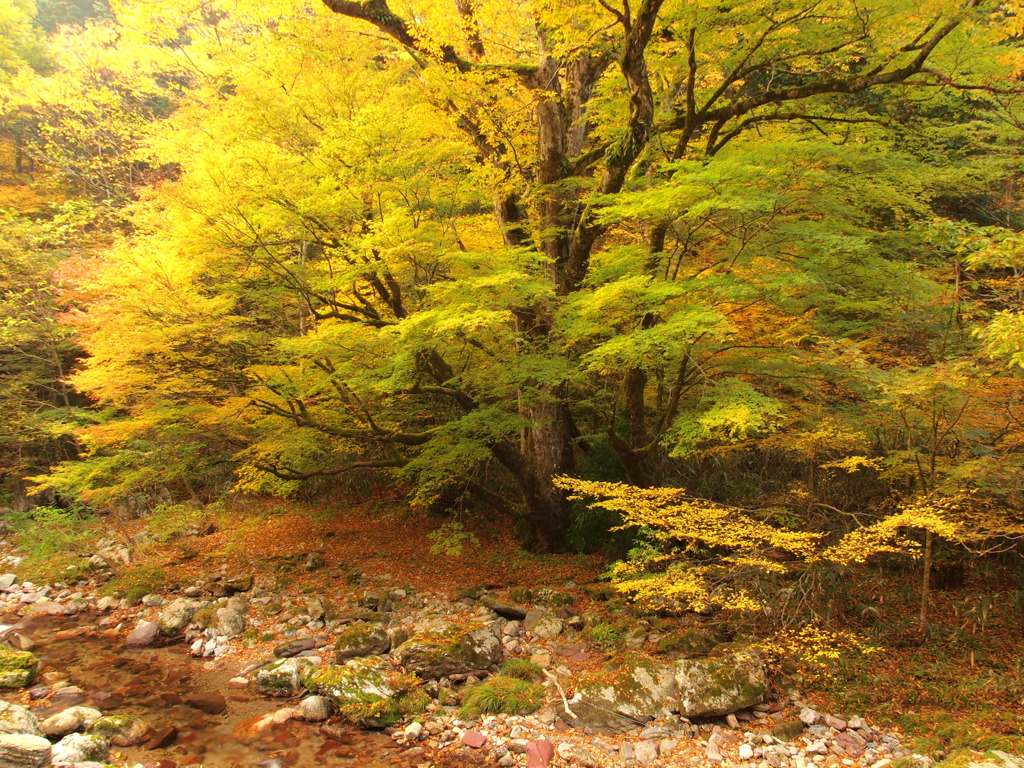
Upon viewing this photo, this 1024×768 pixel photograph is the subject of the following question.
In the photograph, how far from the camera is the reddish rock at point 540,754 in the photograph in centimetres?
451

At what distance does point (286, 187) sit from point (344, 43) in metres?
3.52

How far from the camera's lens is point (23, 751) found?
430 cm

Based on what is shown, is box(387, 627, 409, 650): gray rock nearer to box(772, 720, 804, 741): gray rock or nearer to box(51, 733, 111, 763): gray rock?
box(51, 733, 111, 763): gray rock

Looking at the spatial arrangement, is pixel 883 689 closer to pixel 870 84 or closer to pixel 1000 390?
pixel 1000 390

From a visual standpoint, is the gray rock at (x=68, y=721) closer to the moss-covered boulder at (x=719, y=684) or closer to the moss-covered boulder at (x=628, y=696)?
the moss-covered boulder at (x=628, y=696)

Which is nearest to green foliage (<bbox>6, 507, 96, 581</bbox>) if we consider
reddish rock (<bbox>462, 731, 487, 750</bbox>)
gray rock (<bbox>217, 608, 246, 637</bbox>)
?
gray rock (<bbox>217, 608, 246, 637</bbox>)

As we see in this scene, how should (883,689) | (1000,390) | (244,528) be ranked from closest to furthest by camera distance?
(883,689), (1000,390), (244,528)

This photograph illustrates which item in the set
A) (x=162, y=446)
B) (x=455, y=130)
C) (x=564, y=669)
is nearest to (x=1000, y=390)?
(x=564, y=669)

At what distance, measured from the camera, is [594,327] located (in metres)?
5.63

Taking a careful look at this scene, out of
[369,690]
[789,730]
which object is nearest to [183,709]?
[369,690]

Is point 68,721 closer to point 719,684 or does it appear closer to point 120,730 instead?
point 120,730

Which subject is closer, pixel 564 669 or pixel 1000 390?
pixel 1000 390

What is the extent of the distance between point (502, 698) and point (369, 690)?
1.42 m

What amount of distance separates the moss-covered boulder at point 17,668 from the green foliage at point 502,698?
17.0ft
